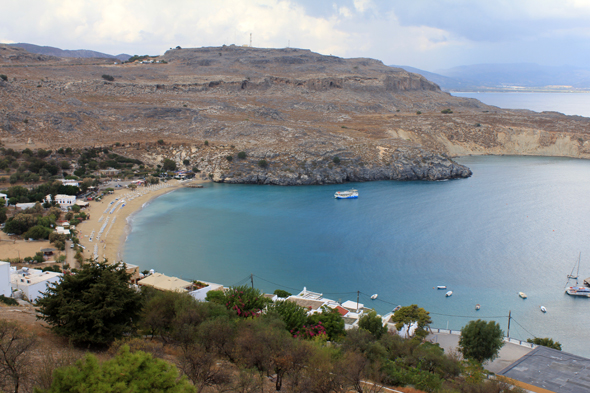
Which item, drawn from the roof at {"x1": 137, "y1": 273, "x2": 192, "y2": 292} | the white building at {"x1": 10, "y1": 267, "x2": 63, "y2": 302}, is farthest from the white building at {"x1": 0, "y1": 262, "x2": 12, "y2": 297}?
the roof at {"x1": 137, "y1": 273, "x2": 192, "y2": 292}

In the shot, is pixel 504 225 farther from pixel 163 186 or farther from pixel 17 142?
pixel 17 142

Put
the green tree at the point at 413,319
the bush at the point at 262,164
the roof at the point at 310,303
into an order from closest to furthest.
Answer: the green tree at the point at 413,319, the roof at the point at 310,303, the bush at the point at 262,164

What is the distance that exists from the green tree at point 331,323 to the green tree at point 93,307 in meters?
8.31

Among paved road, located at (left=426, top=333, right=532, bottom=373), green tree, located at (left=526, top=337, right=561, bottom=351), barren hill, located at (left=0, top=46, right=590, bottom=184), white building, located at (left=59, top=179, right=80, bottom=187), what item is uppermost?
barren hill, located at (left=0, top=46, right=590, bottom=184)

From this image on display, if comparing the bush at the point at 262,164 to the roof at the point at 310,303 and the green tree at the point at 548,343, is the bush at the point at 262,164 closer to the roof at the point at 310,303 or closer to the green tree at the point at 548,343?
the roof at the point at 310,303

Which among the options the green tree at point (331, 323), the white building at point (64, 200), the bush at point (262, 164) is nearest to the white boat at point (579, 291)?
the green tree at point (331, 323)

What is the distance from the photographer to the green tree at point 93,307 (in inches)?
569

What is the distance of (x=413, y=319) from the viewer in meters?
21.8

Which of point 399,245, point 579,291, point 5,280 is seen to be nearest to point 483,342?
point 579,291

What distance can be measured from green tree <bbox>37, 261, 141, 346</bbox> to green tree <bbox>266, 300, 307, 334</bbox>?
6.19 m

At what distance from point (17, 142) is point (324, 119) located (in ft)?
184

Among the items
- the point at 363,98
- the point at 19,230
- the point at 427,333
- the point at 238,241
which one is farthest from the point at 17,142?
the point at 363,98

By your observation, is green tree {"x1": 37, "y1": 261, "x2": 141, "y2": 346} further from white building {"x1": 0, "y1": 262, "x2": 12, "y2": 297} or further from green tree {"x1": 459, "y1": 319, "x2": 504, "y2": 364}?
green tree {"x1": 459, "y1": 319, "x2": 504, "y2": 364}

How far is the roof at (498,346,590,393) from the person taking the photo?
16422 millimetres
